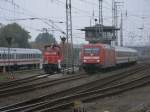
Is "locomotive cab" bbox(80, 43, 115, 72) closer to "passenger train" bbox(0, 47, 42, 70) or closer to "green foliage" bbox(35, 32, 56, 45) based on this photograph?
"passenger train" bbox(0, 47, 42, 70)

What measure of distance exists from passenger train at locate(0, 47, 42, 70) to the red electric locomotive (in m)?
5.41

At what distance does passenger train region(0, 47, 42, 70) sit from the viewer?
49.3 meters

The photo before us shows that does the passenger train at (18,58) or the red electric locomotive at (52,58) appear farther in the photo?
the passenger train at (18,58)

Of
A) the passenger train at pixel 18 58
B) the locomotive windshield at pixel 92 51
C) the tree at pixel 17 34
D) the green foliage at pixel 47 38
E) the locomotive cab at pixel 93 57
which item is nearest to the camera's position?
the locomotive cab at pixel 93 57

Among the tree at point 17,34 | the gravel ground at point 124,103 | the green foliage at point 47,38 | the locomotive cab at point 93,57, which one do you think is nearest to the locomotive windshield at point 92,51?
the locomotive cab at point 93,57

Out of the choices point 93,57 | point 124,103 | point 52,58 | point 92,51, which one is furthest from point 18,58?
point 124,103

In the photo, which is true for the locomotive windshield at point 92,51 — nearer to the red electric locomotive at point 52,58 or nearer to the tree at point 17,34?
the red electric locomotive at point 52,58

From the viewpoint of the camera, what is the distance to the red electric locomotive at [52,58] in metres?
41.0

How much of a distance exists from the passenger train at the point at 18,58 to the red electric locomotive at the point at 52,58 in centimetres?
541

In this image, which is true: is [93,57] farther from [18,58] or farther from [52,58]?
[18,58]

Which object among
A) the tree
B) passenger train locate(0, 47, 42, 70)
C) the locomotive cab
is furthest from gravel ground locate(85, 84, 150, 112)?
the tree

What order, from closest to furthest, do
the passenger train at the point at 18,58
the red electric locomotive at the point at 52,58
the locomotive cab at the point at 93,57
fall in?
the locomotive cab at the point at 93,57, the red electric locomotive at the point at 52,58, the passenger train at the point at 18,58

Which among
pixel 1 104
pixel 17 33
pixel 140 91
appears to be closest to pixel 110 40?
pixel 17 33

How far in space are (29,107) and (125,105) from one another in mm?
3653
